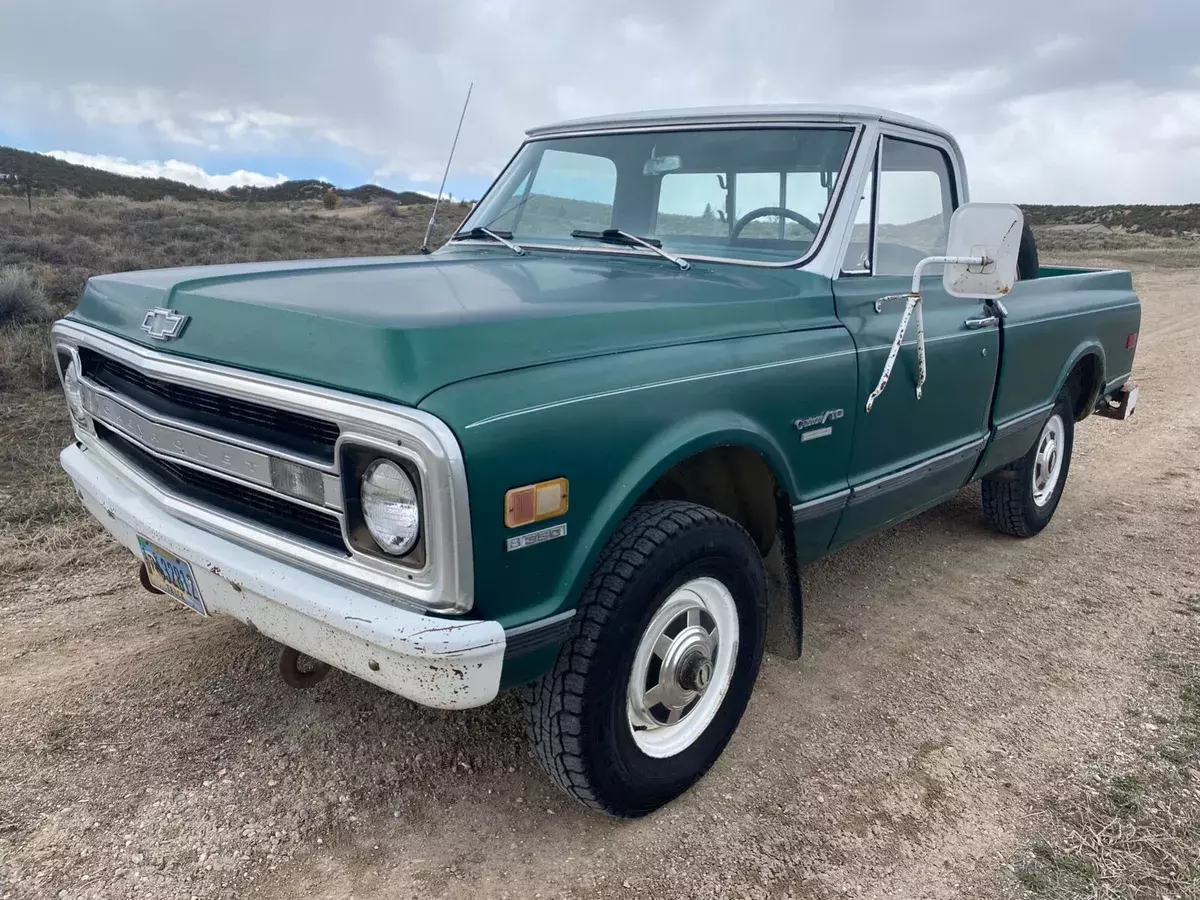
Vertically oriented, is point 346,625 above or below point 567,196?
below

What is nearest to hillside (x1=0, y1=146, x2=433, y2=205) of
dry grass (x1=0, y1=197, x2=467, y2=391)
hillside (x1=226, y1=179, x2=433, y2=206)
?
hillside (x1=226, y1=179, x2=433, y2=206)

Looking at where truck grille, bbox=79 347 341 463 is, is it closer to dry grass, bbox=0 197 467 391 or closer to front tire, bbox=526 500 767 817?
front tire, bbox=526 500 767 817

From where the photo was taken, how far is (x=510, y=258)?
10.8 feet

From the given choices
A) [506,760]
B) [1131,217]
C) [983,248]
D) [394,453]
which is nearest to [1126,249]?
[1131,217]

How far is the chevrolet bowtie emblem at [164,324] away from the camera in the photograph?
7.58ft

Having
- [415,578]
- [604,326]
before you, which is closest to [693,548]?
[604,326]

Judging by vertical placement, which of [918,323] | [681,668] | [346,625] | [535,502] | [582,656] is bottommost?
[681,668]

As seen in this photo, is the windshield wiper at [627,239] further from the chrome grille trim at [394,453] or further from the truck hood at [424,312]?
the chrome grille trim at [394,453]

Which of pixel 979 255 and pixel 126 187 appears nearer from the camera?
pixel 979 255

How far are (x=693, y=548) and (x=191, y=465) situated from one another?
131 cm

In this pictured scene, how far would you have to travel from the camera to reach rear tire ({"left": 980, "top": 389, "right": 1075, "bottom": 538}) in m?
4.43

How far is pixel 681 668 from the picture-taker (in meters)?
2.39

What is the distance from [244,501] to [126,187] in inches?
1535

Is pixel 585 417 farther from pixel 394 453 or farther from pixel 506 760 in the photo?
pixel 506 760
